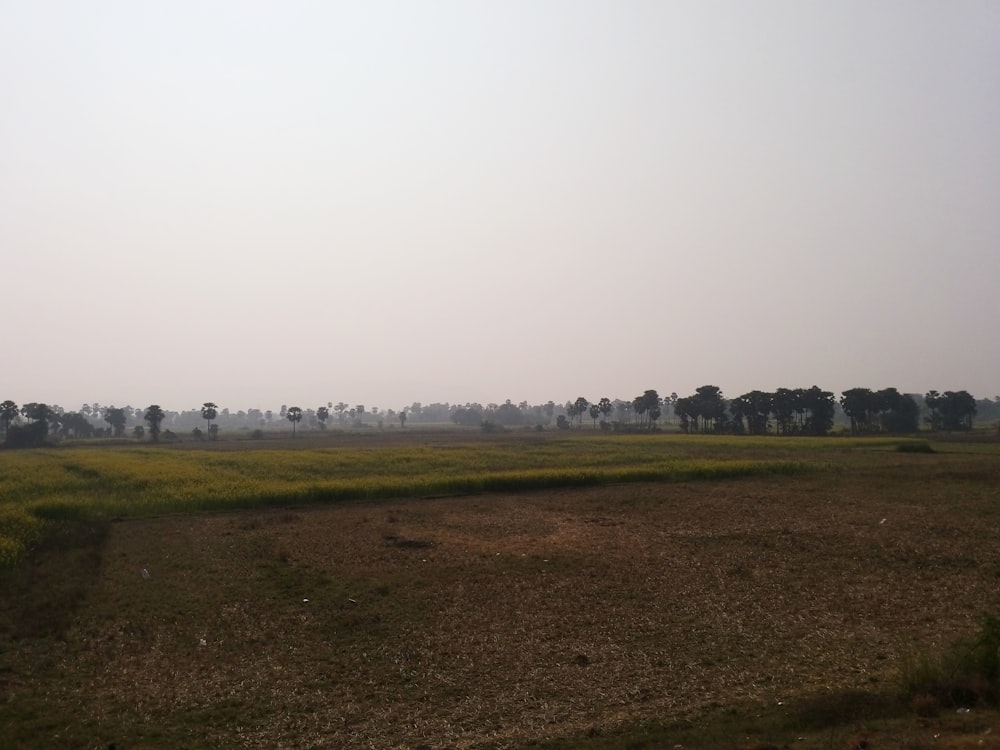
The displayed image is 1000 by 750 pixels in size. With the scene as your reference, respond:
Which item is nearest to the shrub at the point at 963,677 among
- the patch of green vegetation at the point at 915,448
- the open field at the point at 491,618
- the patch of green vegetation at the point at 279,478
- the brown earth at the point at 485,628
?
the open field at the point at 491,618

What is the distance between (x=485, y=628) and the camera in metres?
13.9

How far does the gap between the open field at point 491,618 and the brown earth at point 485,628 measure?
0.18 ft

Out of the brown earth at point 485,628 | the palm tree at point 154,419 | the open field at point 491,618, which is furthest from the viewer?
the palm tree at point 154,419

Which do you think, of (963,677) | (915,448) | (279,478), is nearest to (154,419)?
(279,478)

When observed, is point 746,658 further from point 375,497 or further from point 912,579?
point 375,497

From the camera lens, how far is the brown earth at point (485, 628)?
33.3 feet

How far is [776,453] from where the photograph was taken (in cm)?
5206

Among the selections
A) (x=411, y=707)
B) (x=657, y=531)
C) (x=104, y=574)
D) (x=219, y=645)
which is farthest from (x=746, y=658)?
(x=104, y=574)

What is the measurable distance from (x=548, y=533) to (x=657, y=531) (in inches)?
129

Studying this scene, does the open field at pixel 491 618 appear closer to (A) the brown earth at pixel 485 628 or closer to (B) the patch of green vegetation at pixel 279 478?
(A) the brown earth at pixel 485 628

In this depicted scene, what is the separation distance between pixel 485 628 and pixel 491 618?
60 centimetres

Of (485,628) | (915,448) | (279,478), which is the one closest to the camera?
(485,628)

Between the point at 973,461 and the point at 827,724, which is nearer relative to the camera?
the point at 827,724

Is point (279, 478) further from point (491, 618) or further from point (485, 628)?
point (485, 628)
